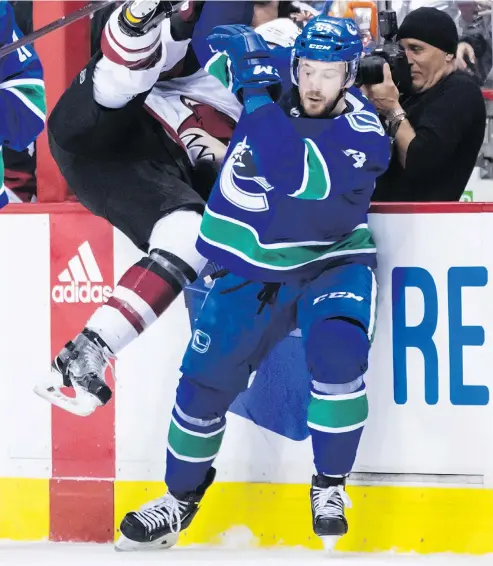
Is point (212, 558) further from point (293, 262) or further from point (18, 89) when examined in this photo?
point (18, 89)

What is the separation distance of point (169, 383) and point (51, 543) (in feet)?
1.60

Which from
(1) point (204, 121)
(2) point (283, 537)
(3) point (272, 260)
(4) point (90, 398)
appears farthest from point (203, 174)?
(2) point (283, 537)

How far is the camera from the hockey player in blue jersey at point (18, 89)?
285cm

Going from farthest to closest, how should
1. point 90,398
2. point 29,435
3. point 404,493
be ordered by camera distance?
1. point 29,435
2. point 404,493
3. point 90,398

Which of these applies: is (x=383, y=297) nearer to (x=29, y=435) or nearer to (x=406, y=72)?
(x=406, y=72)

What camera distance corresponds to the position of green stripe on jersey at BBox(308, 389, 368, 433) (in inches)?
100

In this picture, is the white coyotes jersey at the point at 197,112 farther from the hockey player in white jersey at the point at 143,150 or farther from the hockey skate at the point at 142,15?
the hockey skate at the point at 142,15

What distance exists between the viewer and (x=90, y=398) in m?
2.59

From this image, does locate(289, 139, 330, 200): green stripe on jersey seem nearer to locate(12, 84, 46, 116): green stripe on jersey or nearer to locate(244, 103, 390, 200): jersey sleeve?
locate(244, 103, 390, 200): jersey sleeve

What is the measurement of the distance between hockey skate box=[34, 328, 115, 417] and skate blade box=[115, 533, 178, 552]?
329 mm

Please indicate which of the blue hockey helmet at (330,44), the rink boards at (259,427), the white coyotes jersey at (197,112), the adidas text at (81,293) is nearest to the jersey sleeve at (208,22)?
the white coyotes jersey at (197,112)

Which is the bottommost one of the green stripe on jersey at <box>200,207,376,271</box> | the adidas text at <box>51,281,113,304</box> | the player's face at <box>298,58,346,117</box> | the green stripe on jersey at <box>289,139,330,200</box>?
the adidas text at <box>51,281,113,304</box>

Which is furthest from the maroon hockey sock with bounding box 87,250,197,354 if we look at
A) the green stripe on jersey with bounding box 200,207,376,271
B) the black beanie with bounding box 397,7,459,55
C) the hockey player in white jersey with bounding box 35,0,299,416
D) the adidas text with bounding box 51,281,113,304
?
the black beanie with bounding box 397,7,459,55

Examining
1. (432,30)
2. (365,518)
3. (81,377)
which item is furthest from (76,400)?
(432,30)
